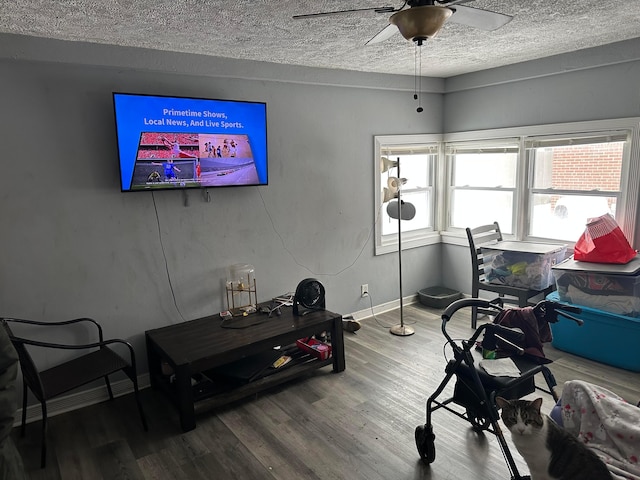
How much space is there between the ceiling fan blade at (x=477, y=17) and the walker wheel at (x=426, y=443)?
78.0 inches

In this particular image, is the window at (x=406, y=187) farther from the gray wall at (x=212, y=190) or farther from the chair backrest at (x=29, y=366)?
the chair backrest at (x=29, y=366)

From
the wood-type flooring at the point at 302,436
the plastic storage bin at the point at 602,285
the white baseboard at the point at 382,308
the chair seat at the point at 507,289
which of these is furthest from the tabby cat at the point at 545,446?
the white baseboard at the point at 382,308

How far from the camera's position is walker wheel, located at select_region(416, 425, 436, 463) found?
234cm

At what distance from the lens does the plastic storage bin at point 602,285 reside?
322 cm

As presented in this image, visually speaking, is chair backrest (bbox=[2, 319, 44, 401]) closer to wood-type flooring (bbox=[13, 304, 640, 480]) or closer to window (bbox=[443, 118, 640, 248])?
wood-type flooring (bbox=[13, 304, 640, 480])

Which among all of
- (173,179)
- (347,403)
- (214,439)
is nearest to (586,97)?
(347,403)

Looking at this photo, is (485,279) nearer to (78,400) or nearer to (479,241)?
(479,241)

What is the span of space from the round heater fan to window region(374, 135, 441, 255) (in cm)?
113

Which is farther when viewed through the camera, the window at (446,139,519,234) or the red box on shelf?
the window at (446,139,519,234)

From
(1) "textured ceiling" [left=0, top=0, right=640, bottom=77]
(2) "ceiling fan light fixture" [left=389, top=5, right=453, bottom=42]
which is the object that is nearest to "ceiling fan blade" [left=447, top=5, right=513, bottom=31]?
(2) "ceiling fan light fixture" [left=389, top=5, right=453, bottom=42]

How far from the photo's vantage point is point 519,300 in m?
3.87

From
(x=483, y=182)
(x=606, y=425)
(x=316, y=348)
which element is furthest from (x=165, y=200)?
(x=483, y=182)

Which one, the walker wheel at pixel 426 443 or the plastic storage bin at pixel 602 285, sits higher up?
the plastic storage bin at pixel 602 285

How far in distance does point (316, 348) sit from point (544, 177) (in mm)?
2637
